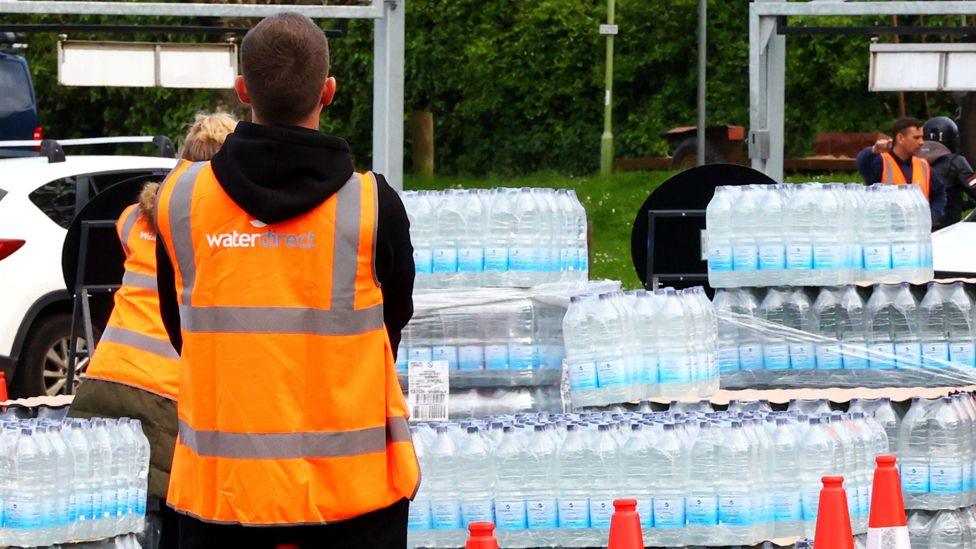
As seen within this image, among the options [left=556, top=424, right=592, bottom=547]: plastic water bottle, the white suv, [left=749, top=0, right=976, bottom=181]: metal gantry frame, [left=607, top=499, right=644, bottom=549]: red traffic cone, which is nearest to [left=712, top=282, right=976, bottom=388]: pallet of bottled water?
[left=556, top=424, right=592, bottom=547]: plastic water bottle

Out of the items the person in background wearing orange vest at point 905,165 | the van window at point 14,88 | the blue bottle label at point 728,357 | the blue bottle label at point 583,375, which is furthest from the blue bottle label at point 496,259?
the van window at point 14,88

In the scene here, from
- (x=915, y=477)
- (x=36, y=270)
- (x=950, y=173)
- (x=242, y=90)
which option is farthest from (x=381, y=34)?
(x=950, y=173)

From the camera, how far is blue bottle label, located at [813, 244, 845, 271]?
27.8 ft

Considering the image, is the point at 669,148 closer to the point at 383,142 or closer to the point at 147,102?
the point at 147,102

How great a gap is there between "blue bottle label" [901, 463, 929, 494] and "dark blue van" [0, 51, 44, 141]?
13.2 meters

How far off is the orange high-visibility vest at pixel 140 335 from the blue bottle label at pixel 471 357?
1632mm

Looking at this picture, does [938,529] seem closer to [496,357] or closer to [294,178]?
[496,357]

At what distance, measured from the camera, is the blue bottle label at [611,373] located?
7.77 m

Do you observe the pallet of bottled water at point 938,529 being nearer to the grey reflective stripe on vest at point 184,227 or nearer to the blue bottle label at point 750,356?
the blue bottle label at point 750,356

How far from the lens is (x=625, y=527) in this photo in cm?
605

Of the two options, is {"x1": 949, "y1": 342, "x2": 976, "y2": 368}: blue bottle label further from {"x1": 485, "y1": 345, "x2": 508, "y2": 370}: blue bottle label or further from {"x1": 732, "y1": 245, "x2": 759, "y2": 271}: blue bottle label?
{"x1": 485, "y1": 345, "x2": 508, "y2": 370}: blue bottle label

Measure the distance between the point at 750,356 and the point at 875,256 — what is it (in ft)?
2.49

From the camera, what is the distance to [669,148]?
130ft

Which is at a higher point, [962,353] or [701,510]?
[962,353]
